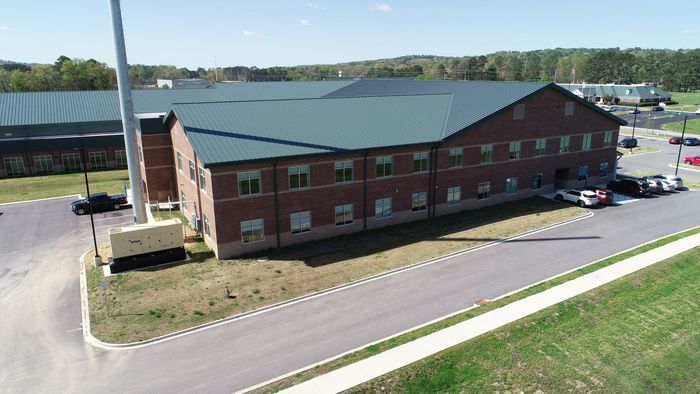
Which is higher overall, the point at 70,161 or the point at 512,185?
the point at 512,185

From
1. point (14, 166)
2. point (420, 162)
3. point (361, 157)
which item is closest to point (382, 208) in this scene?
point (361, 157)

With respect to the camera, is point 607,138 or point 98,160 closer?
point 607,138

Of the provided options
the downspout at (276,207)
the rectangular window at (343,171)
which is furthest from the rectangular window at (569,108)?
the downspout at (276,207)

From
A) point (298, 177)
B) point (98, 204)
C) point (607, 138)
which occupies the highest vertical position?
point (607, 138)

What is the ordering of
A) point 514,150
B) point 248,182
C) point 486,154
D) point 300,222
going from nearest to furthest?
point 248,182, point 300,222, point 486,154, point 514,150

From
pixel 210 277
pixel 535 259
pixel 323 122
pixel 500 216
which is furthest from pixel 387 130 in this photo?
pixel 210 277

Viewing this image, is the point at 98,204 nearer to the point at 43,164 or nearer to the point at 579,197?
the point at 43,164

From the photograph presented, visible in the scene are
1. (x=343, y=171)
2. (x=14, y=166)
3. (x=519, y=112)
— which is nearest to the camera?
(x=343, y=171)
